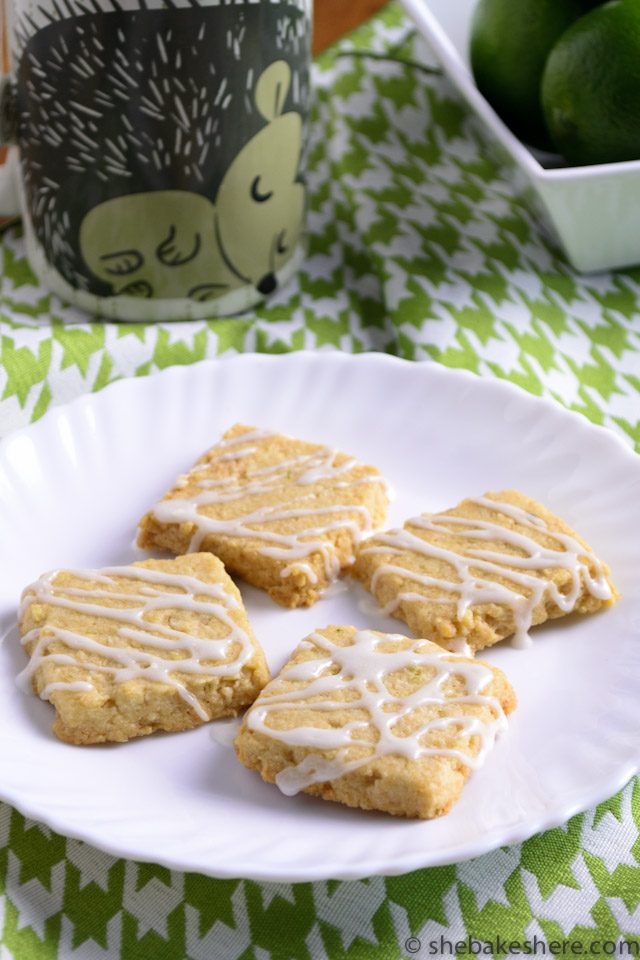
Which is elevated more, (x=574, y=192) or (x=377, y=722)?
(x=574, y=192)

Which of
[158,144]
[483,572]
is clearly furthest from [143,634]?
[158,144]

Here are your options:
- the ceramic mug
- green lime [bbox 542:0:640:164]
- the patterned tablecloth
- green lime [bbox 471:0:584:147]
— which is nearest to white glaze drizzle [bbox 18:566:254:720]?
the patterned tablecloth

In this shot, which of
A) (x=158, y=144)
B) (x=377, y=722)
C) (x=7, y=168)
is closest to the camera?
(x=377, y=722)

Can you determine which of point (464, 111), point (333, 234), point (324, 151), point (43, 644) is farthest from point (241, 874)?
point (464, 111)

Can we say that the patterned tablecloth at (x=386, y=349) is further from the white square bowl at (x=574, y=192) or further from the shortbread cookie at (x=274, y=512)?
the shortbread cookie at (x=274, y=512)

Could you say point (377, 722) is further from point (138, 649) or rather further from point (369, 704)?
point (138, 649)

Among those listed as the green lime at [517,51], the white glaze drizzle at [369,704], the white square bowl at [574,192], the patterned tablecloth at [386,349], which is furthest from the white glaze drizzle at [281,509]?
the green lime at [517,51]
